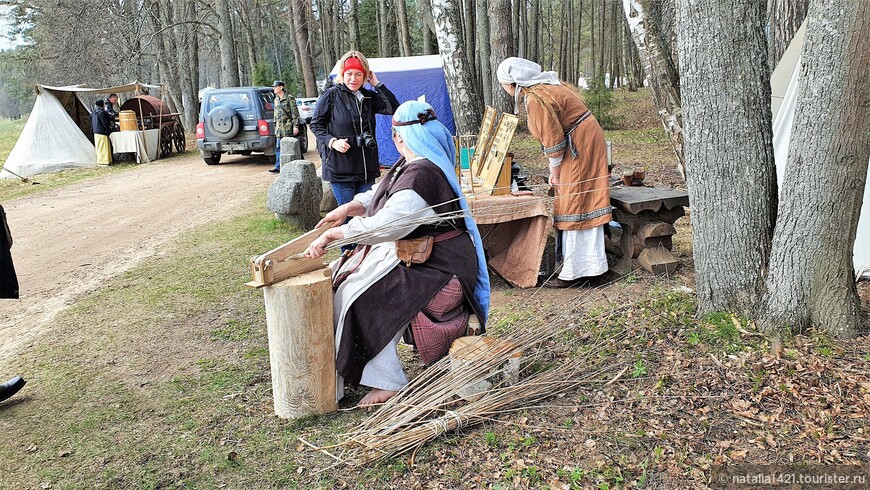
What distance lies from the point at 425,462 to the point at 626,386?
1.00 meters

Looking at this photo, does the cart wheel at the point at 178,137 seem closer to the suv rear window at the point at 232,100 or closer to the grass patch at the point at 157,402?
the suv rear window at the point at 232,100

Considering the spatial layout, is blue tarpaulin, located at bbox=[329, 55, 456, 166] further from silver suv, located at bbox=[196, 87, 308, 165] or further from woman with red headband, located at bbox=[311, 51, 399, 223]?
woman with red headband, located at bbox=[311, 51, 399, 223]

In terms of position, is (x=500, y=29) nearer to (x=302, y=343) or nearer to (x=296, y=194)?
Answer: (x=296, y=194)

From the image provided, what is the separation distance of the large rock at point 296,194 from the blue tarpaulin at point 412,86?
11.8ft

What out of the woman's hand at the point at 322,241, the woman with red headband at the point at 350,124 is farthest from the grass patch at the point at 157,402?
the woman with red headband at the point at 350,124

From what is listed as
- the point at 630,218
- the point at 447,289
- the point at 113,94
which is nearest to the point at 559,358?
the point at 447,289

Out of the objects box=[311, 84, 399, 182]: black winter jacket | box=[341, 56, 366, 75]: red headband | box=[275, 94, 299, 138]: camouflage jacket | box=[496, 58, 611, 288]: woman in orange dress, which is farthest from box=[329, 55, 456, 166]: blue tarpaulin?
box=[496, 58, 611, 288]: woman in orange dress

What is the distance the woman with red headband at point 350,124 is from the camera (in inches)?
216

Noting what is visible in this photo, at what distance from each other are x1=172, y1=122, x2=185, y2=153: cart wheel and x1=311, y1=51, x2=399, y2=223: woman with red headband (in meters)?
13.1

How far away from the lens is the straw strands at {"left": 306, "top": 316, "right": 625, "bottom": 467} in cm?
290

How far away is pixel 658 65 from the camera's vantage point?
6.22 metres

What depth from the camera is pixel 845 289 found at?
312 cm

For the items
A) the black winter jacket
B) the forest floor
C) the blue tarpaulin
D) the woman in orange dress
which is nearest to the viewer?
the forest floor

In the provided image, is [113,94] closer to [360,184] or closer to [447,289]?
[360,184]
